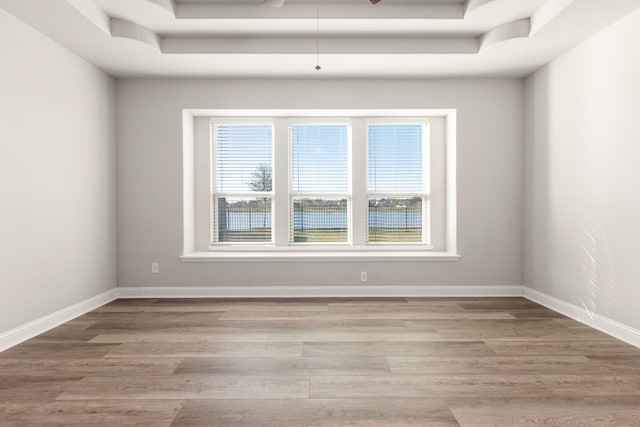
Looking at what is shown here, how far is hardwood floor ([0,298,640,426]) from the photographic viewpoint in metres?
2.03

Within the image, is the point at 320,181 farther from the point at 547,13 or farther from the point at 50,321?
the point at 50,321

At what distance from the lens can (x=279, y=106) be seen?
14.9 ft

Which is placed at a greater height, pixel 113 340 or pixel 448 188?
pixel 448 188

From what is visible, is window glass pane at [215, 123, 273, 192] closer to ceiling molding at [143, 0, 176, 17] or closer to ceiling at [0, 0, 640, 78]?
ceiling at [0, 0, 640, 78]

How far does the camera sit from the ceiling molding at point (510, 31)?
343 centimetres

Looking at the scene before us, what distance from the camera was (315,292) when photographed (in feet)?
15.1

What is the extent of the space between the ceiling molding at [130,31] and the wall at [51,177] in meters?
0.62

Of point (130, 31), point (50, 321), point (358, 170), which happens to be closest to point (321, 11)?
point (130, 31)

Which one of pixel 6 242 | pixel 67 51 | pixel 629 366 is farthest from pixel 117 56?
pixel 629 366

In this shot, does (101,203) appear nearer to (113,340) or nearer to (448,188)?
(113,340)

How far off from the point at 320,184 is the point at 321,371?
A: 9.48 ft

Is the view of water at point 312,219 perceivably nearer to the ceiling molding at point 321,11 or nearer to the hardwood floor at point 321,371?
the hardwood floor at point 321,371

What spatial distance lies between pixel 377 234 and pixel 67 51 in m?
3.93

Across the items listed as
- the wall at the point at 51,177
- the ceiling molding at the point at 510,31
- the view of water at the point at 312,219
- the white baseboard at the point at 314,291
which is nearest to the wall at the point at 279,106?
the white baseboard at the point at 314,291
